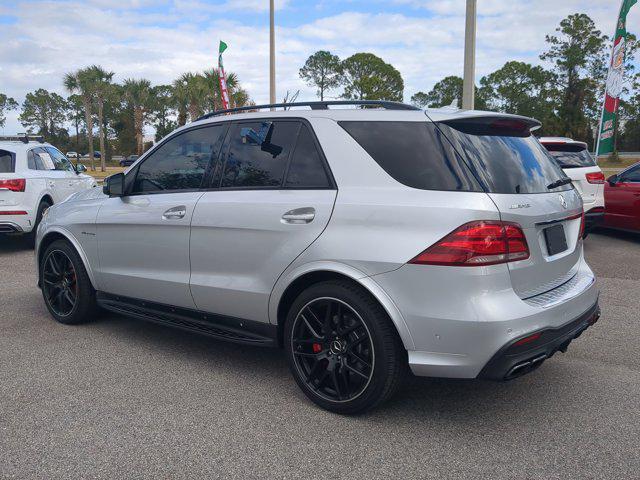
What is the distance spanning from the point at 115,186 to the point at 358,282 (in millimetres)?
2442

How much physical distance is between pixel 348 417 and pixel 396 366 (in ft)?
1.57

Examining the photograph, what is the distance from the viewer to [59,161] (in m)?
10.5

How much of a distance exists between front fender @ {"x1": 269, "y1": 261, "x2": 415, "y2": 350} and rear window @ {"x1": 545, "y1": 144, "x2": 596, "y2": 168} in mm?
6522

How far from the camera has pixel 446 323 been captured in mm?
2934

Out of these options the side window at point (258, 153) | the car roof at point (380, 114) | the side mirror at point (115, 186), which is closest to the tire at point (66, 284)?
the side mirror at point (115, 186)

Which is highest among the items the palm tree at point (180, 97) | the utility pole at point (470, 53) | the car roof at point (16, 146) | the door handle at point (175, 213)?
the palm tree at point (180, 97)

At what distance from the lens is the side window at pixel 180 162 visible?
166 inches

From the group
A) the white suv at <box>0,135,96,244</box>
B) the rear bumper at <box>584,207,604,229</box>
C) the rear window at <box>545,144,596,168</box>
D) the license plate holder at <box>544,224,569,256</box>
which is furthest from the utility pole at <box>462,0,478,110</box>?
the white suv at <box>0,135,96,244</box>

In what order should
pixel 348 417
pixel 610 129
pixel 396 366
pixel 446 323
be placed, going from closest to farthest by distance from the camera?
pixel 446 323 → pixel 396 366 → pixel 348 417 → pixel 610 129

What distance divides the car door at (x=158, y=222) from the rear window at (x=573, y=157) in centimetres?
623

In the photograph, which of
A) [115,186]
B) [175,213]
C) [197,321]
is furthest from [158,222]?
[197,321]

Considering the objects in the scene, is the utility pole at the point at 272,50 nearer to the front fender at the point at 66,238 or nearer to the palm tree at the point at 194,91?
the front fender at the point at 66,238

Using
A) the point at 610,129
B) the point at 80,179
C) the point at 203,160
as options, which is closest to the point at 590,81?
the point at 610,129

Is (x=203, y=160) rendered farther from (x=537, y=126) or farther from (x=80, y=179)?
(x=80, y=179)
